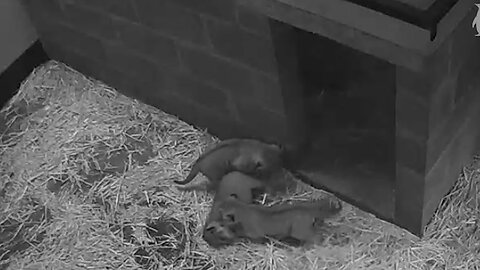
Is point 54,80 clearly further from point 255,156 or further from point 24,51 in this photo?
point 255,156

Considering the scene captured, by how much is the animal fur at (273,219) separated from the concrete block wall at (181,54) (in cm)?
26

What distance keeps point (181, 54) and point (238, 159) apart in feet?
1.13

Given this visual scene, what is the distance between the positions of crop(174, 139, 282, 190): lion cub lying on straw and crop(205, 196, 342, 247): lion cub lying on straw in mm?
102

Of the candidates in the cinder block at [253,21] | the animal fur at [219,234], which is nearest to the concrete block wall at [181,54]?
the cinder block at [253,21]

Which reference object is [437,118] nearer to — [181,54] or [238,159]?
[238,159]

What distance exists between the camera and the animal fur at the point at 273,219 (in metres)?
2.26

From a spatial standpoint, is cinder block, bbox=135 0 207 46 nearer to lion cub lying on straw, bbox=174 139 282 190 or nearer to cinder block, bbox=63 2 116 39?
cinder block, bbox=63 2 116 39

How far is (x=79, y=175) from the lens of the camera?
2613 millimetres

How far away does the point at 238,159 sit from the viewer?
2.37 m

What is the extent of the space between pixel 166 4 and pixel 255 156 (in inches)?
18.8

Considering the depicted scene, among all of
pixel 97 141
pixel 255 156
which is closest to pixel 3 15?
pixel 97 141

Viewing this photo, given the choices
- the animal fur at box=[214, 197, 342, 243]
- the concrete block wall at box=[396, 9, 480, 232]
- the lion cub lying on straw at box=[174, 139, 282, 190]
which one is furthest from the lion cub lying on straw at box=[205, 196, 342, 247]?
the concrete block wall at box=[396, 9, 480, 232]

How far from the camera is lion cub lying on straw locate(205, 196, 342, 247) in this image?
89.1 inches

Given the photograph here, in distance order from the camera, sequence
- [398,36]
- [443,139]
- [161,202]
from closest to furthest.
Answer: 1. [398,36]
2. [443,139]
3. [161,202]
